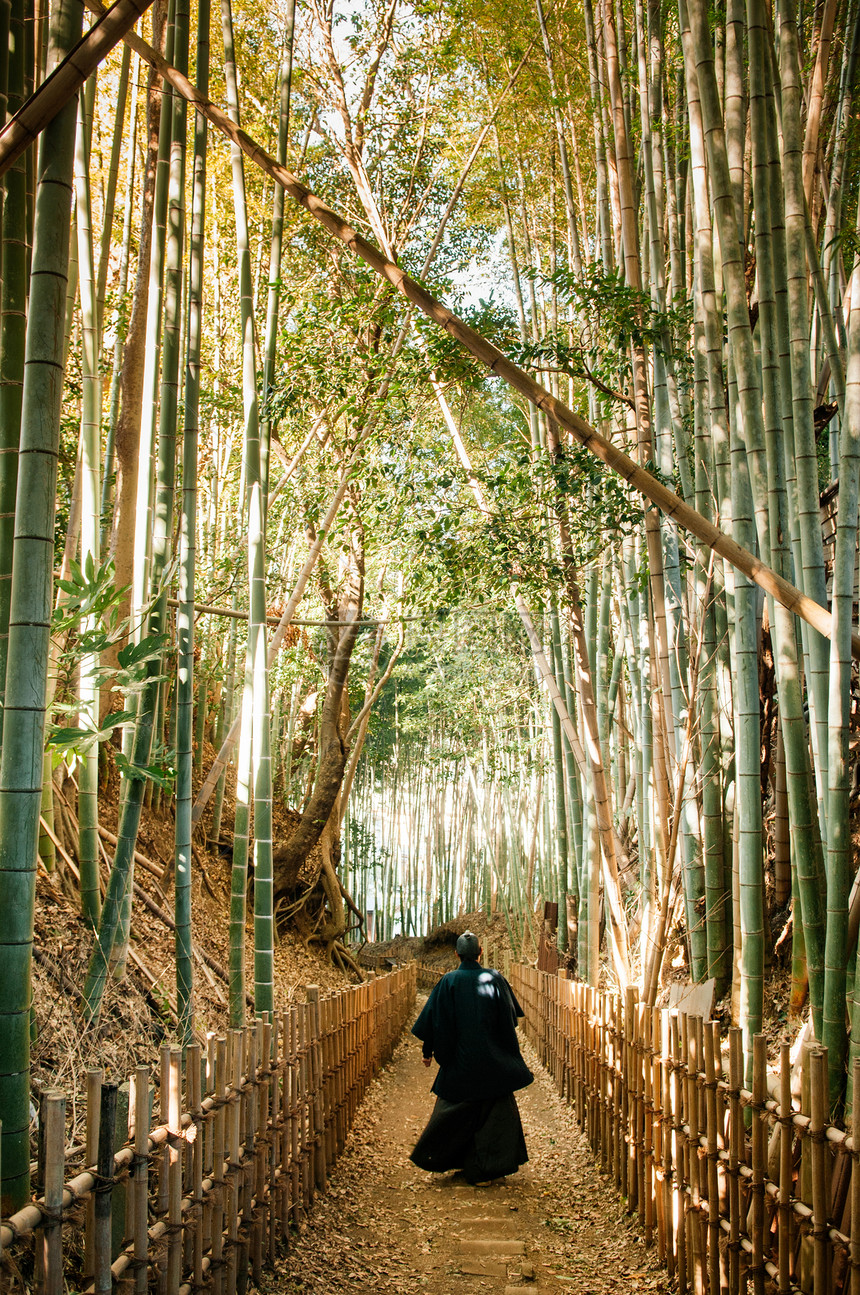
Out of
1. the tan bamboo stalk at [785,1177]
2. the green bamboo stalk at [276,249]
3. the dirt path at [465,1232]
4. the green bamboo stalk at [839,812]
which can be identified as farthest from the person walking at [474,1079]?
the green bamboo stalk at [276,249]

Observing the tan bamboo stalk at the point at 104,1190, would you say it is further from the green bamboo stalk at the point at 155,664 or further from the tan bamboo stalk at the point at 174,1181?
the green bamboo stalk at the point at 155,664

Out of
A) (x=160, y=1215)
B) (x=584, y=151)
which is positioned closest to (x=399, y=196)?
(x=584, y=151)

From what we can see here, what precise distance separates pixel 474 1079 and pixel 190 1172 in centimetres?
185

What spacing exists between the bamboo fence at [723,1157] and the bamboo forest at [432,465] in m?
0.25

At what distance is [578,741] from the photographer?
16.2ft

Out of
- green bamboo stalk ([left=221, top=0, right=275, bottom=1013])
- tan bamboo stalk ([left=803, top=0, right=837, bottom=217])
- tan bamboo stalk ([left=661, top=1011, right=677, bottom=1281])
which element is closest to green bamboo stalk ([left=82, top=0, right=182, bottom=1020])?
green bamboo stalk ([left=221, top=0, right=275, bottom=1013])

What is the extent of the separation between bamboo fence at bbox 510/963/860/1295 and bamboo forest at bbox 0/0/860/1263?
25cm

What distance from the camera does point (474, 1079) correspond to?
366 cm

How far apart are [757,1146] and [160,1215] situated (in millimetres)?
1265

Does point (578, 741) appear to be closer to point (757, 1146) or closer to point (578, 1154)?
point (578, 1154)

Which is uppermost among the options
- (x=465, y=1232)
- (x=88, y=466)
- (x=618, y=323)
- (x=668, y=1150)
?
(x=618, y=323)

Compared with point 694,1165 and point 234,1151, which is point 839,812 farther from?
point 234,1151

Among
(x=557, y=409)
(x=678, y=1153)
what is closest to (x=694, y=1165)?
(x=678, y=1153)

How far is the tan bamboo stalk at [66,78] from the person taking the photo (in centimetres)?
153
